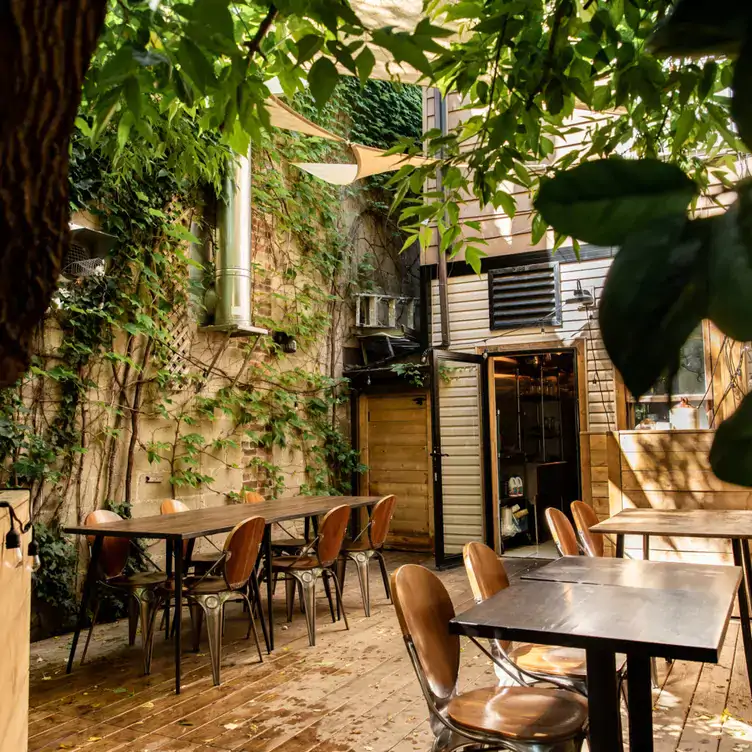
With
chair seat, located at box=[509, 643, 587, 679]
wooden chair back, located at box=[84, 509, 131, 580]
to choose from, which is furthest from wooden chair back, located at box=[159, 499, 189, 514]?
chair seat, located at box=[509, 643, 587, 679]

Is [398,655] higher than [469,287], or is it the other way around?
[469,287]

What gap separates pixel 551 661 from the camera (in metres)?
3.12

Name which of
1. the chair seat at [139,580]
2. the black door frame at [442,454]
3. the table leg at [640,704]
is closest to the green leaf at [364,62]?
the table leg at [640,704]

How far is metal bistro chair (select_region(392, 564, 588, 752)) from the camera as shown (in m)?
2.37

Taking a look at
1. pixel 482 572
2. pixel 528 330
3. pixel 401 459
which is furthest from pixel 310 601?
pixel 528 330

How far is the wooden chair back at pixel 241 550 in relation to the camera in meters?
4.40

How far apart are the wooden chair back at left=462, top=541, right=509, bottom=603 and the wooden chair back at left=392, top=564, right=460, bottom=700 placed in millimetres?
208

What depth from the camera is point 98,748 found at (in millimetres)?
3309

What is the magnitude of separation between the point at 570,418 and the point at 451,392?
265 centimetres

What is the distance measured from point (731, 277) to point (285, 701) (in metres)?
4.07

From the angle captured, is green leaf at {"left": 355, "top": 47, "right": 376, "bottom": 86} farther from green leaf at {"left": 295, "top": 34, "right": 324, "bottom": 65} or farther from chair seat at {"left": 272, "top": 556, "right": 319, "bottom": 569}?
chair seat at {"left": 272, "top": 556, "right": 319, "bottom": 569}

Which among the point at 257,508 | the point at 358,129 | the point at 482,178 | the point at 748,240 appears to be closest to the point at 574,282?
the point at 358,129

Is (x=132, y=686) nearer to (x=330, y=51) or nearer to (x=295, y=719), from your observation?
(x=295, y=719)

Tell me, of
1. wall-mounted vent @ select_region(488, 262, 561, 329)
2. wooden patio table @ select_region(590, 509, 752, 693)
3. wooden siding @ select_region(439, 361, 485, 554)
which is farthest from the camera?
wooden siding @ select_region(439, 361, 485, 554)
